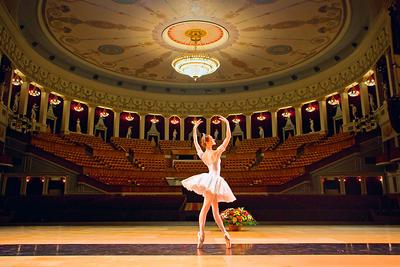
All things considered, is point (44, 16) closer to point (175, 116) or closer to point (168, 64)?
point (168, 64)

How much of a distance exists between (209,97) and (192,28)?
9.99 m

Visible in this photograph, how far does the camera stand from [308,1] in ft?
41.5

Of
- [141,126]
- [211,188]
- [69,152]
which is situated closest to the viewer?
[211,188]

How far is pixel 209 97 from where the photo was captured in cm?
2422

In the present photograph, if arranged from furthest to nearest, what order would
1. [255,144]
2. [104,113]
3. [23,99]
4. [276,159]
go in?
1. [104,113]
2. [255,144]
3. [276,159]
4. [23,99]

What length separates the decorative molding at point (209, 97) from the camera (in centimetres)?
1478

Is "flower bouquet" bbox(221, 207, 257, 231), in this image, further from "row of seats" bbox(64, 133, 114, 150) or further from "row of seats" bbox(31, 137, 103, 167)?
"row of seats" bbox(64, 133, 114, 150)

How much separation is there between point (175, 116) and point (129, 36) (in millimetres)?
9867

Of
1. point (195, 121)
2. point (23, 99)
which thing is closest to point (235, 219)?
point (195, 121)

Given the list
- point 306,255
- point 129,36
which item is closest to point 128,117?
point 129,36

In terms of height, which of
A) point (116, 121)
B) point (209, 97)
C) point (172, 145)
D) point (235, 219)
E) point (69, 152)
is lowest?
point (235, 219)

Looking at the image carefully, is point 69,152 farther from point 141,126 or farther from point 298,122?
point 298,122

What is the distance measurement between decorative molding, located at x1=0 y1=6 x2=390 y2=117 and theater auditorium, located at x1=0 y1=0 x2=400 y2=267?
0.29ft

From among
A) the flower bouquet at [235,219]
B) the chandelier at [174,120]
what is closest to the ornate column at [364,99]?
the chandelier at [174,120]
